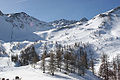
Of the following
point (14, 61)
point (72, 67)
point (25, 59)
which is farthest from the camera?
point (14, 61)

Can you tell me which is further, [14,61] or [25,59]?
[14,61]

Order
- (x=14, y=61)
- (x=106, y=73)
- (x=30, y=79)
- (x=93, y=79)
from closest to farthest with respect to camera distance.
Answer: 1. (x=30, y=79)
2. (x=106, y=73)
3. (x=93, y=79)
4. (x=14, y=61)

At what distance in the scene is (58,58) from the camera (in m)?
70.4

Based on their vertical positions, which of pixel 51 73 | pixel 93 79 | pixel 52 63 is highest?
pixel 52 63

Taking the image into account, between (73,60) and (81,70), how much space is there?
6.79 metres

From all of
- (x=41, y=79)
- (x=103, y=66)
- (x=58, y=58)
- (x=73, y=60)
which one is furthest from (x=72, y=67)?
(x=41, y=79)

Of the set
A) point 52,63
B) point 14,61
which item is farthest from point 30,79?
point 14,61

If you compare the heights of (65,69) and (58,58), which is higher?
(58,58)

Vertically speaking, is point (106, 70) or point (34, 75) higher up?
point (106, 70)

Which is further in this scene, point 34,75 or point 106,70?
point 106,70

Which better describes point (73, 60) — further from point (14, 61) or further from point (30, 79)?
point (14, 61)

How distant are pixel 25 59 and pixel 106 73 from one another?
85405 millimetres

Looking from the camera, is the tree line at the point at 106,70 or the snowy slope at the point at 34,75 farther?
the tree line at the point at 106,70

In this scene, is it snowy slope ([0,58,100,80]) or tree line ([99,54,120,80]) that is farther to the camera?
tree line ([99,54,120,80])
